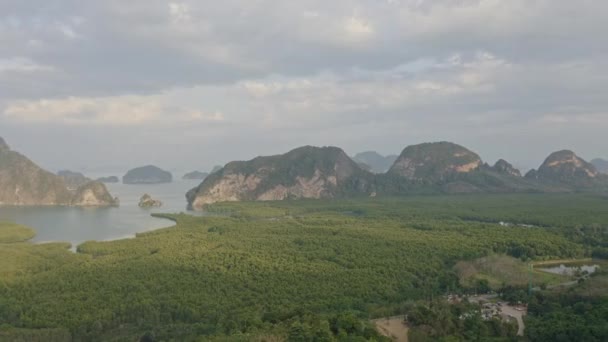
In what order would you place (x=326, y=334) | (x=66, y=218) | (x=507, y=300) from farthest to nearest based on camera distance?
(x=66, y=218)
(x=507, y=300)
(x=326, y=334)

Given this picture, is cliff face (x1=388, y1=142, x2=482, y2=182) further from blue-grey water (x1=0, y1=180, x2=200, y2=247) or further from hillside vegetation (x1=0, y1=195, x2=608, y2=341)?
blue-grey water (x1=0, y1=180, x2=200, y2=247)

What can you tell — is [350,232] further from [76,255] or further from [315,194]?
[315,194]

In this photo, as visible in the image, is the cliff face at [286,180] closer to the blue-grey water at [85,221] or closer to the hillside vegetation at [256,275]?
the blue-grey water at [85,221]

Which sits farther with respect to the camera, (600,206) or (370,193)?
(370,193)

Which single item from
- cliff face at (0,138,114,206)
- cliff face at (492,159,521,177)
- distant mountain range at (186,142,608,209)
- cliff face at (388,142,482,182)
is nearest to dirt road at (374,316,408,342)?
distant mountain range at (186,142,608,209)

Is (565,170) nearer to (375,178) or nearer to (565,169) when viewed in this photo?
(565,169)

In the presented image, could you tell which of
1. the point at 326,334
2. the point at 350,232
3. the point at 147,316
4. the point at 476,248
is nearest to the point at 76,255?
the point at 147,316

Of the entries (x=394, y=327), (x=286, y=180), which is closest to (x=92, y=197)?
(x=286, y=180)
